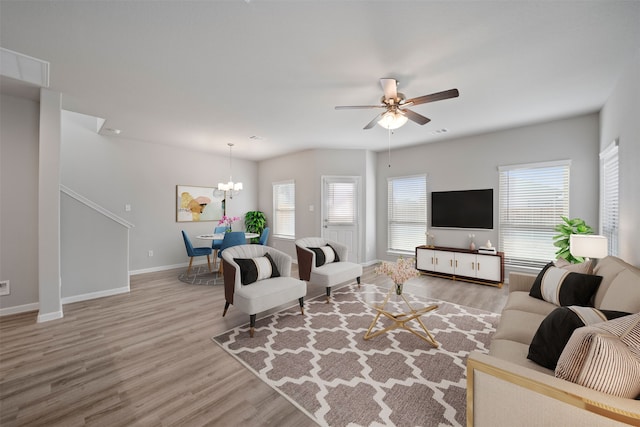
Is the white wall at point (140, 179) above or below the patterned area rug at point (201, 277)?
above

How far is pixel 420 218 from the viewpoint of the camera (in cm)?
573

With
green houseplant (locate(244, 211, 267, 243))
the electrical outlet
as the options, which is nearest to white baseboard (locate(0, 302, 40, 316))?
the electrical outlet

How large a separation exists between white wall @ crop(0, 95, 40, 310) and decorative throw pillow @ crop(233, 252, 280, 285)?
2777 millimetres

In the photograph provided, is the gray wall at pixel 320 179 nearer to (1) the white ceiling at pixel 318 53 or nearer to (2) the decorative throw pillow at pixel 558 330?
(1) the white ceiling at pixel 318 53

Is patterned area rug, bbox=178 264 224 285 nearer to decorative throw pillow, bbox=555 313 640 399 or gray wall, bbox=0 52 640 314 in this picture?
gray wall, bbox=0 52 640 314

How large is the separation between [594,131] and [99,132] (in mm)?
8349

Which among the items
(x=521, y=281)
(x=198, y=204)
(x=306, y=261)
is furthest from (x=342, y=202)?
(x=521, y=281)

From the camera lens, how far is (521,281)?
2.90 m

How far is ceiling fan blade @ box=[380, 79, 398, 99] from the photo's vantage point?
2516 mm

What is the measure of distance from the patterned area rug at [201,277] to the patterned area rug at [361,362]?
2.08 meters

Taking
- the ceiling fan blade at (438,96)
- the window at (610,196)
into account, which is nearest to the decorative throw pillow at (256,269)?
the ceiling fan blade at (438,96)

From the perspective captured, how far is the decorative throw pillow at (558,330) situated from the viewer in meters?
1.32

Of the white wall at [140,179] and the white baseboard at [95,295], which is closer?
the white baseboard at [95,295]

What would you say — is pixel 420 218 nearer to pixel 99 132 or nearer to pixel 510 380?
pixel 510 380
